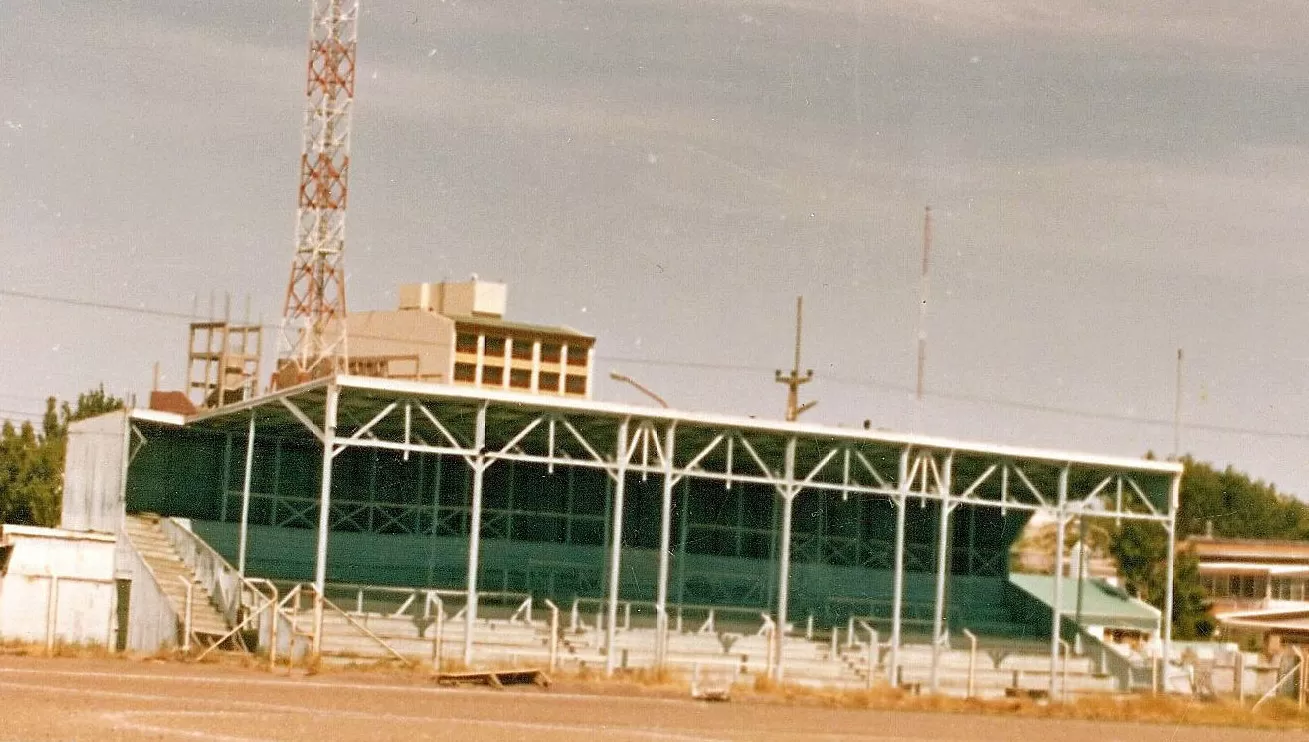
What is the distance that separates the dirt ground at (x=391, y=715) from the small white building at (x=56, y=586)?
7.26m

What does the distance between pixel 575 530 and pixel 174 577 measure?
41.6 feet

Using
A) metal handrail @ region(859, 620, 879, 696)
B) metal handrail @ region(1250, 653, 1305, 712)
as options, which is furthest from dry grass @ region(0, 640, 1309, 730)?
metal handrail @ region(859, 620, 879, 696)

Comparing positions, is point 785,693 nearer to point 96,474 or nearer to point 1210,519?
point 96,474

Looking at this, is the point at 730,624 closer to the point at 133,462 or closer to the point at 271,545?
the point at 271,545

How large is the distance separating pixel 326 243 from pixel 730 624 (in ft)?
95.3

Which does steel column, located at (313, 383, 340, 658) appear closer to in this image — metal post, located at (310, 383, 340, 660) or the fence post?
metal post, located at (310, 383, 340, 660)

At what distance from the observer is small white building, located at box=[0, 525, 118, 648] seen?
44875 millimetres

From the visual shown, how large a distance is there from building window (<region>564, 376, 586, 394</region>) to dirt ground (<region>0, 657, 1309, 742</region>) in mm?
93305

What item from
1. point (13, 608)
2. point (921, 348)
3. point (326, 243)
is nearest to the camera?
point (13, 608)

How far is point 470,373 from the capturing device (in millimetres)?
122938

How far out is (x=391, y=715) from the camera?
27891 mm

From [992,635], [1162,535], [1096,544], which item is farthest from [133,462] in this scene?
[1096,544]

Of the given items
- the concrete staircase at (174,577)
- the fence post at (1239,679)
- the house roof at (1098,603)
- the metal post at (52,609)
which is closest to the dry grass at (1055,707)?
the fence post at (1239,679)

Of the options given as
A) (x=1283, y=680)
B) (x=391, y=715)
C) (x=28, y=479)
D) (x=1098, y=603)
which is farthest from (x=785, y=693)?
(x=28, y=479)
